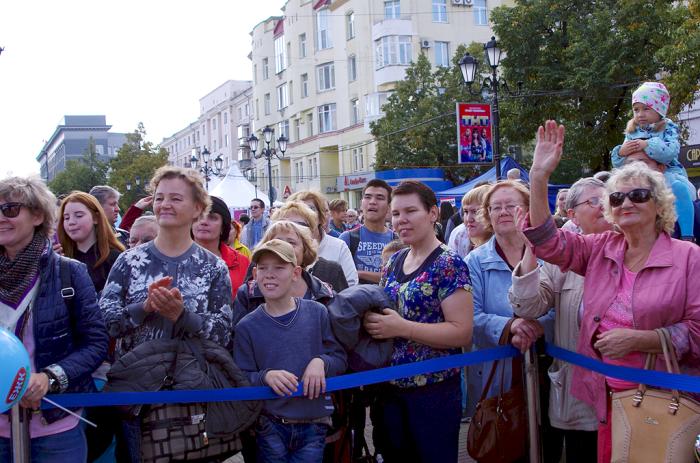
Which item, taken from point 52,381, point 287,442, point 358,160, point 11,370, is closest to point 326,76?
point 358,160

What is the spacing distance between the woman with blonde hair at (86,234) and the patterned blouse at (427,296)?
219 centimetres

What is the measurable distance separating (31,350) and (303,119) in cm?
4907

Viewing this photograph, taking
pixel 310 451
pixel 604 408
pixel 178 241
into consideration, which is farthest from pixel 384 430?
pixel 178 241

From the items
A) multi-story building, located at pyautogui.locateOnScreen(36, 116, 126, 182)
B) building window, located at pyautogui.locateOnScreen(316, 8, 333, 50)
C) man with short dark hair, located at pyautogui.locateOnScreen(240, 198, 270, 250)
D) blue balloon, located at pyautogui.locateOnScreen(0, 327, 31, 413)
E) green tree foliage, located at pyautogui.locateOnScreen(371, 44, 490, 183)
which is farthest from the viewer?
multi-story building, located at pyautogui.locateOnScreen(36, 116, 126, 182)

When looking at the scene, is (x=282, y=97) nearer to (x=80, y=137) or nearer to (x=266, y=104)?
(x=266, y=104)

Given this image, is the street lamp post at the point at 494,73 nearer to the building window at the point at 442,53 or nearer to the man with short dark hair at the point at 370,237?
the man with short dark hair at the point at 370,237

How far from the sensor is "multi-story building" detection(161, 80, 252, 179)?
224ft

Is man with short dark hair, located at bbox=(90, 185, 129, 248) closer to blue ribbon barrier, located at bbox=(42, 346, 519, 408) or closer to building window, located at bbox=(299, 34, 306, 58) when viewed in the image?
blue ribbon barrier, located at bbox=(42, 346, 519, 408)

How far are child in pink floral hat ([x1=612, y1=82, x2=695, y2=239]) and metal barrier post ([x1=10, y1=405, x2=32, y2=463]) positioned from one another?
472cm

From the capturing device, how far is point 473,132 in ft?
64.7

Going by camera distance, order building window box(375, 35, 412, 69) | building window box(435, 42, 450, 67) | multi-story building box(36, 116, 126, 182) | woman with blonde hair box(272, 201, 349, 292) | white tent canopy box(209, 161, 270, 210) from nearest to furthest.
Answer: woman with blonde hair box(272, 201, 349, 292) < white tent canopy box(209, 161, 270, 210) < building window box(375, 35, 412, 69) < building window box(435, 42, 450, 67) < multi-story building box(36, 116, 126, 182)

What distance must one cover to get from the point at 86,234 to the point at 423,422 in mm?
2784

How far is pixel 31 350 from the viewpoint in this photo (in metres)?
3.41

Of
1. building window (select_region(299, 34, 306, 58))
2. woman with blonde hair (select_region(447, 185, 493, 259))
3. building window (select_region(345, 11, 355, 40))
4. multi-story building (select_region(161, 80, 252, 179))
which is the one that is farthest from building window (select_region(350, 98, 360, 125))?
woman with blonde hair (select_region(447, 185, 493, 259))
